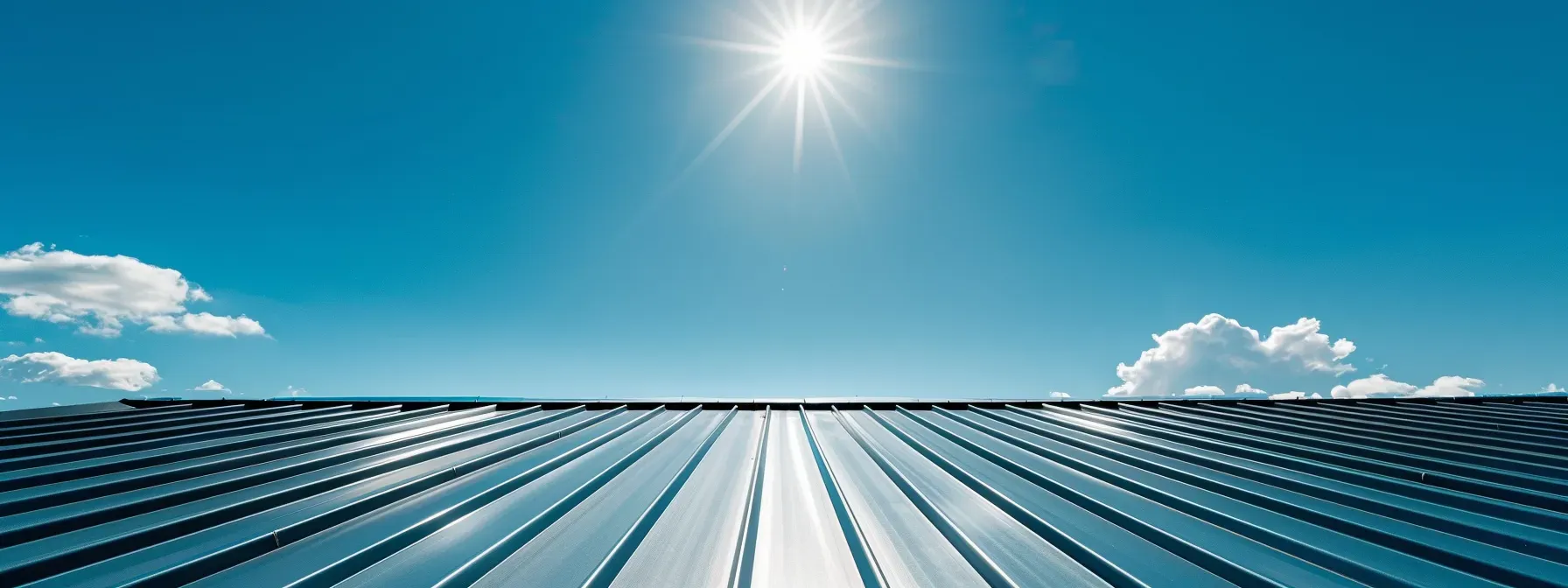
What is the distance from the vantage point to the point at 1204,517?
123 inches

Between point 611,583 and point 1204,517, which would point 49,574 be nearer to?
point 611,583

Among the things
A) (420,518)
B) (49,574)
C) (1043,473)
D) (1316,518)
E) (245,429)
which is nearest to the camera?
(49,574)

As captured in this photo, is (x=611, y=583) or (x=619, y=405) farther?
(x=619, y=405)

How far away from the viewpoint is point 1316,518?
122 inches

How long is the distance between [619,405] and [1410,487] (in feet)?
30.3

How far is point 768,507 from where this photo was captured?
11.1ft

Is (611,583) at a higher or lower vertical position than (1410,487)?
lower

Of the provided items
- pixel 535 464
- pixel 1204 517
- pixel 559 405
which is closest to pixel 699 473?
pixel 535 464

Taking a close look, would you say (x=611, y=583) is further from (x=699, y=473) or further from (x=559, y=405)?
(x=559, y=405)

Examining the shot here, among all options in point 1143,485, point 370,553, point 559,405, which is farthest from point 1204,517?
point 559,405

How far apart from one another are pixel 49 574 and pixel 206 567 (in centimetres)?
71

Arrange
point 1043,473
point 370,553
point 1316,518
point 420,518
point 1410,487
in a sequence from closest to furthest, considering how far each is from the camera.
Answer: point 370,553
point 420,518
point 1316,518
point 1410,487
point 1043,473

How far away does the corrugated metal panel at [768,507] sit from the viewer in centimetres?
239

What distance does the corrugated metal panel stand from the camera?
239 centimetres
